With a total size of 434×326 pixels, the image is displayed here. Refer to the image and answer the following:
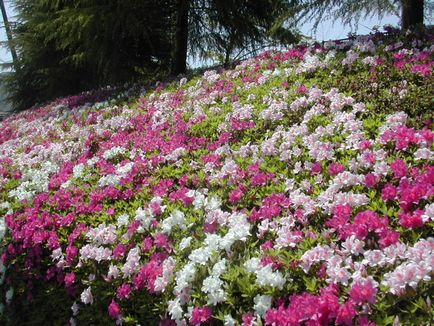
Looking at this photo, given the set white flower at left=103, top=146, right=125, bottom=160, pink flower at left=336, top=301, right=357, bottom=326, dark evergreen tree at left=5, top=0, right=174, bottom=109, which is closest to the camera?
pink flower at left=336, top=301, right=357, bottom=326

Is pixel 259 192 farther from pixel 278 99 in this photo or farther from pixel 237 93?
pixel 237 93

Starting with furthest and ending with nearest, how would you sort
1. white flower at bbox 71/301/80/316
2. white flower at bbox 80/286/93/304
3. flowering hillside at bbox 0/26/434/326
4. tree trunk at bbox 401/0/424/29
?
tree trunk at bbox 401/0/424/29 → white flower at bbox 71/301/80/316 → white flower at bbox 80/286/93/304 → flowering hillside at bbox 0/26/434/326

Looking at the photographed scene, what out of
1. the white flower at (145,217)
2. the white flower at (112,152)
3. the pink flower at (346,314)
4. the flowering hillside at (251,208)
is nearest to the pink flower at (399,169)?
the flowering hillside at (251,208)

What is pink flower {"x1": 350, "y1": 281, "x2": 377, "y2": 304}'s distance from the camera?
2543 mm

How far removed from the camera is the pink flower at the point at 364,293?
8.34 feet

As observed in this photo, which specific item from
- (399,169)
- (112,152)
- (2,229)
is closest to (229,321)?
(399,169)

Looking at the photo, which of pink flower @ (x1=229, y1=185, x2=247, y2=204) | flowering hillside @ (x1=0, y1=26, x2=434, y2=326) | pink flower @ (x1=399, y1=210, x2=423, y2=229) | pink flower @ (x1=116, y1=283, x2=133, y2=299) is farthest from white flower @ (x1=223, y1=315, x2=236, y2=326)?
pink flower @ (x1=229, y1=185, x2=247, y2=204)

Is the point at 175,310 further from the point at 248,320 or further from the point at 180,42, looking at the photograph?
the point at 180,42

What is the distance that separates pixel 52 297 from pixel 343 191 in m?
2.99

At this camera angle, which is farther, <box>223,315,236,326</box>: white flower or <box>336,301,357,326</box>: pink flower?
<box>223,315,236,326</box>: white flower

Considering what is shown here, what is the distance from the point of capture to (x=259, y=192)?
436cm

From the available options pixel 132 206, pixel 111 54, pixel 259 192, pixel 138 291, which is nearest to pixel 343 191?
pixel 259 192

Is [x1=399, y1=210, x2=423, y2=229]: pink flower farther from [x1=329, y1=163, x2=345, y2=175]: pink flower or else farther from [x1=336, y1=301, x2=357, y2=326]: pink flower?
[x1=329, y1=163, x2=345, y2=175]: pink flower

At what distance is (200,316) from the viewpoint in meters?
2.97
